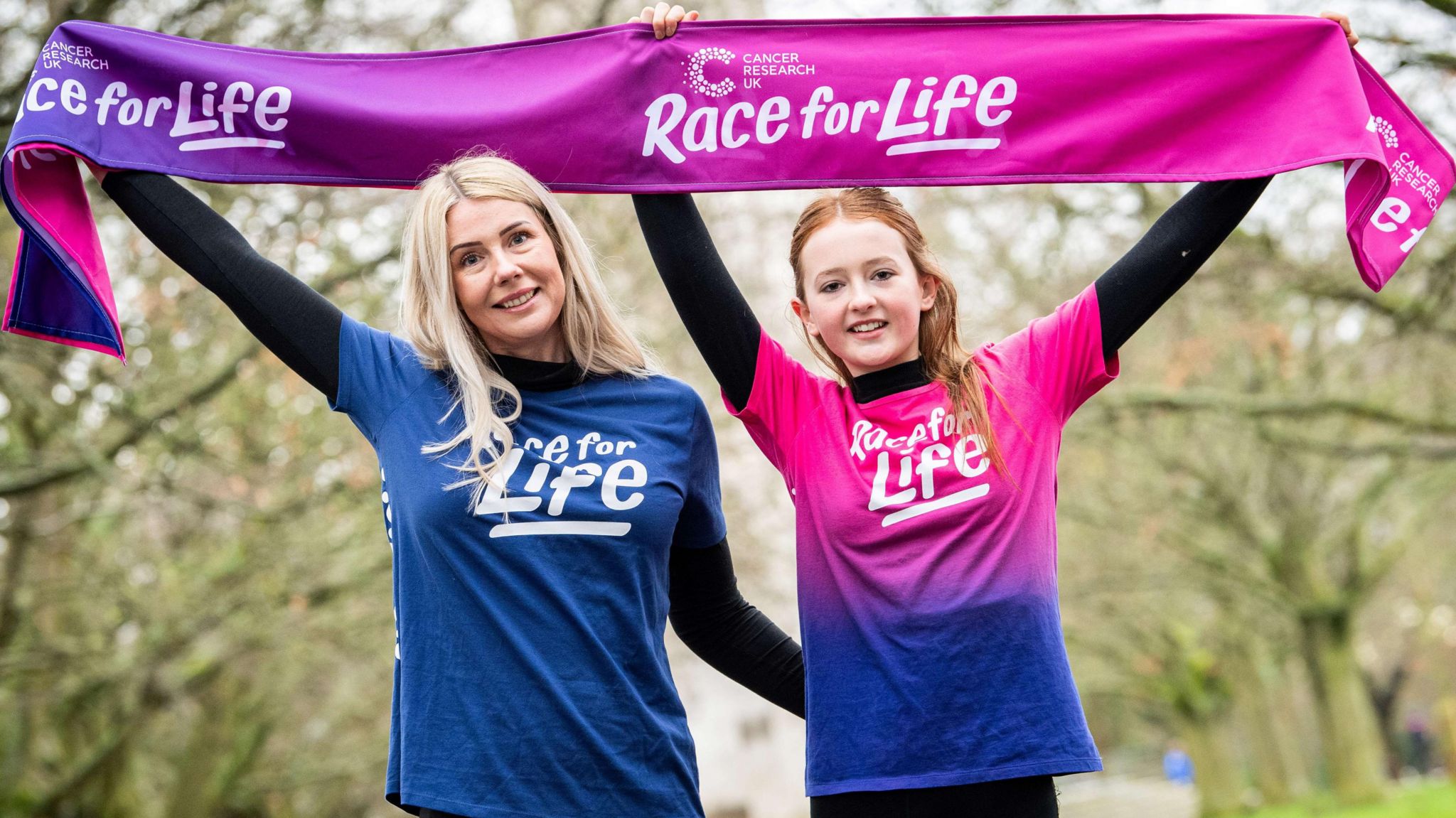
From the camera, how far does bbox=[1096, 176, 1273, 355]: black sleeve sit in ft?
10.0

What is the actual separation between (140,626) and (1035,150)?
8416 mm

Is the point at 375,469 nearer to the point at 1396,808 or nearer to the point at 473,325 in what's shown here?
the point at 473,325

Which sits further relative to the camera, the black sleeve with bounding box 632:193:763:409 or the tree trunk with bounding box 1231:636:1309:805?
the tree trunk with bounding box 1231:636:1309:805

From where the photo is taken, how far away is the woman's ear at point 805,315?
130 inches

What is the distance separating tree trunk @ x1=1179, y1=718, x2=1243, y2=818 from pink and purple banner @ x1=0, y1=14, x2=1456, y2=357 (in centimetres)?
2334

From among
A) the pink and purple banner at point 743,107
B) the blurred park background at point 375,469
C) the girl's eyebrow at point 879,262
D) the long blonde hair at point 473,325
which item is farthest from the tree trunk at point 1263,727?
the long blonde hair at point 473,325

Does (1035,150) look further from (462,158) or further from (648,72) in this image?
(462,158)

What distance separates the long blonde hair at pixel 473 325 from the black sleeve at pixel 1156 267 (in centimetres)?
101

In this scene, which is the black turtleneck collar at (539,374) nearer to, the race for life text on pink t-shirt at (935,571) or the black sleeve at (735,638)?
the race for life text on pink t-shirt at (935,571)

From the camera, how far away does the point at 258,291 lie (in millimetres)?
2945

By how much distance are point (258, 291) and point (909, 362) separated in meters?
1.40

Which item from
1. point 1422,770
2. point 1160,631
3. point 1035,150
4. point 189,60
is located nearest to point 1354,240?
point 1035,150

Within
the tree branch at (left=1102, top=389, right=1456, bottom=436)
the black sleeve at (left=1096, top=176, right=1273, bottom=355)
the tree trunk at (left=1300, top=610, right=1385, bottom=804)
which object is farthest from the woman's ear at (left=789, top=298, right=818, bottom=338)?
the tree trunk at (left=1300, top=610, right=1385, bottom=804)

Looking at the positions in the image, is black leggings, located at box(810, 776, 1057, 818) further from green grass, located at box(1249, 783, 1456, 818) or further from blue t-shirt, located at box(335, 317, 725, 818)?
green grass, located at box(1249, 783, 1456, 818)
